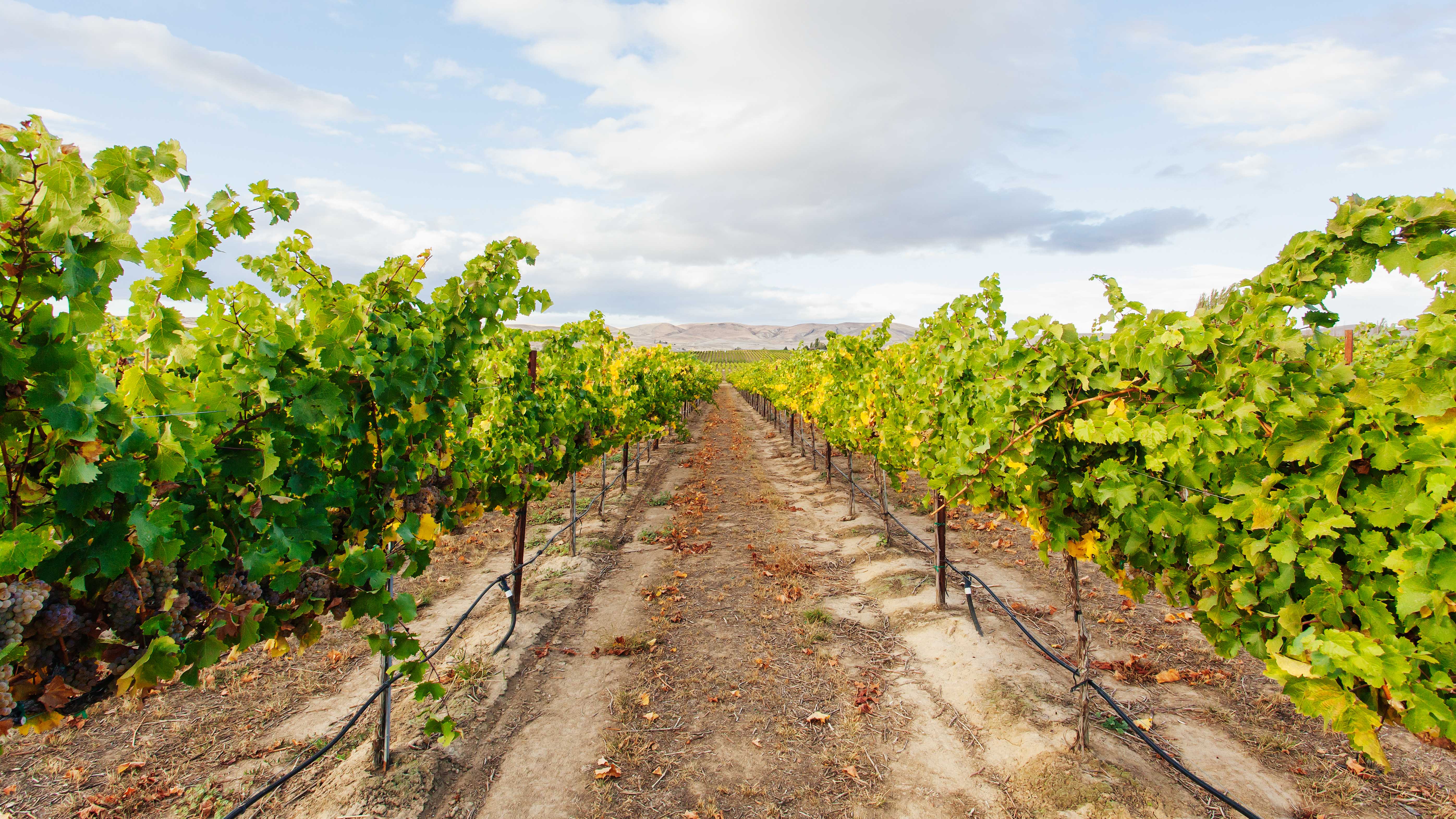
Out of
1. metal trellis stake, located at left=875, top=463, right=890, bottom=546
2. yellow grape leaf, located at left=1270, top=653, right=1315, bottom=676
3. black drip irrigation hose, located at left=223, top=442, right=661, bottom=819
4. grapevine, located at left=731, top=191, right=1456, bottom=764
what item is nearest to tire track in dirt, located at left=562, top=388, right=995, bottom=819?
metal trellis stake, located at left=875, top=463, right=890, bottom=546

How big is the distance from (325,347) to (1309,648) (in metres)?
4.42

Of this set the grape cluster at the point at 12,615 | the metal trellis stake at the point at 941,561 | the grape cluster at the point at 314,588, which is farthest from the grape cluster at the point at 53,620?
the metal trellis stake at the point at 941,561

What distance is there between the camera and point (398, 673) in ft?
11.6

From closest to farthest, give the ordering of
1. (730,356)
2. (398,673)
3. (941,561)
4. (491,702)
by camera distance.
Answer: (398,673)
(491,702)
(941,561)
(730,356)

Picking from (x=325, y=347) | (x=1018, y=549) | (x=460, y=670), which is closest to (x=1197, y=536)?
(x=325, y=347)

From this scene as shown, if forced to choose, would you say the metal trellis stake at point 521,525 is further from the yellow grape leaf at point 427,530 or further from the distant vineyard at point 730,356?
the distant vineyard at point 730,356

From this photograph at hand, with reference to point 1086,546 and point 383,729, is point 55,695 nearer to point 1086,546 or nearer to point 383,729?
point 383,729

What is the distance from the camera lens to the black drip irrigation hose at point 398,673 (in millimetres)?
3562

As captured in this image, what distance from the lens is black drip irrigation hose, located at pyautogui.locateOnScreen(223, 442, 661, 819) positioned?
11.7 ft

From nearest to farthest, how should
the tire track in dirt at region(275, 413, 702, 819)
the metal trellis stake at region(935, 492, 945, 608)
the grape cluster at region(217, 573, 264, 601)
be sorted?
the grape cluster at region(217, 573, 264, 601), the tire track in dirt at region(275, 413, 702, 819), the metal trellis stake at region(935, 492, 945, 608)

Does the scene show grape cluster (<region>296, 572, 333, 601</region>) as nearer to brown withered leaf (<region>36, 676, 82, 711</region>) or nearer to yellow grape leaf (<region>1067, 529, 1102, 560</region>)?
brown withered leaf (<region>36, 676, 82, 711</region>)

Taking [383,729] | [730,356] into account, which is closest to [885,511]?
[383,729]

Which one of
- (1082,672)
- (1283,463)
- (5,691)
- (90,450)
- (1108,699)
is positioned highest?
(90,450)

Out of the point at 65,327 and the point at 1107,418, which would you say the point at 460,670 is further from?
the point at 1107,418
